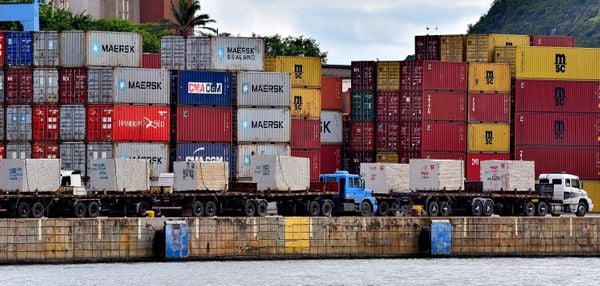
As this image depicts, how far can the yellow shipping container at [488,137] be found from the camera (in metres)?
84.0

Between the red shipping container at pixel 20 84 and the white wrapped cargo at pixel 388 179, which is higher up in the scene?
the red shipping container at pixel 20 84

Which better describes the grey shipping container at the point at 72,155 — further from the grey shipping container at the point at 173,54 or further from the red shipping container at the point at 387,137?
the red shipping container at the point at 387,137

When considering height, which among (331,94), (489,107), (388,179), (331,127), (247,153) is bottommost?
(388,179)

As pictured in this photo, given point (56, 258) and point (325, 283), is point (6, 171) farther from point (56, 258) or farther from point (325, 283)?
point (325, 283)

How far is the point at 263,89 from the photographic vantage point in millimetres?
75250

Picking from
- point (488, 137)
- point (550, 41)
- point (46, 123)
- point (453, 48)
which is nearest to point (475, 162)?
point (488, 137)

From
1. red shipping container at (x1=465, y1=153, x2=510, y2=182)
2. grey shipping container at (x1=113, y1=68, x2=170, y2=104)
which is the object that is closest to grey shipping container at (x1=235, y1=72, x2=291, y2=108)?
grey shipping container at (x1=113, y1=68, x2=170, y2=104)

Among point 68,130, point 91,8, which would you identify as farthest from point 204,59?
point 91,8

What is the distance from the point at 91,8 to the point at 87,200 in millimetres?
123764

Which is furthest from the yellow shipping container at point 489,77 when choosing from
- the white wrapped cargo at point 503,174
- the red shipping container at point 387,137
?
the white wrapped cargo at point 503,174

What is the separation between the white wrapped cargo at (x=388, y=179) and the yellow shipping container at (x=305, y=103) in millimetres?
10205

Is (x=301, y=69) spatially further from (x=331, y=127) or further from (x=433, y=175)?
(x=433, y=175)

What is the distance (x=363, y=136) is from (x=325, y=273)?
3261 cm

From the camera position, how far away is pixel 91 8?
18500cm
